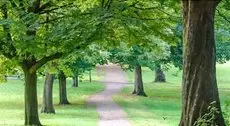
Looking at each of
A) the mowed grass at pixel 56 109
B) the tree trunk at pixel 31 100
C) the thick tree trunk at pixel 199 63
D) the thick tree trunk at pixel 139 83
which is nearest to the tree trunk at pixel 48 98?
the mowed grass at pixel 56 109

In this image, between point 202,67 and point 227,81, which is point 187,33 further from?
point 227,81

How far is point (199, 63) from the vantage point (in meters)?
8.72

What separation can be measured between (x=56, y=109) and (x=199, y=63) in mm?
23334

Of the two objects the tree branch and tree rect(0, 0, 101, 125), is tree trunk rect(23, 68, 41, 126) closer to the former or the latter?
tree rect(0, 0, 101, 125)

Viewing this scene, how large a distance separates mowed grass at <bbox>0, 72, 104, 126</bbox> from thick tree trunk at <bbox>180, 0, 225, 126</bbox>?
43.0ft

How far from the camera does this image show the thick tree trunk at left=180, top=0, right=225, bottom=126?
863 cm

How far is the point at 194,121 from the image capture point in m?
8.59

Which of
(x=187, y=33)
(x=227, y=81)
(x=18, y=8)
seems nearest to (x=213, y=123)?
(x=187, y=33)

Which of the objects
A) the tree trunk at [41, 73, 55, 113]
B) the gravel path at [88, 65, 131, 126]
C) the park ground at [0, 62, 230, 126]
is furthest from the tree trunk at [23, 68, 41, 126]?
the tree trunk at [41, 73, 55, 113]

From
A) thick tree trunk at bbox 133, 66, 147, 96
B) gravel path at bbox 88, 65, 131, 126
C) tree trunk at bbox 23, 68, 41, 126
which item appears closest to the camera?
tree trunk at bbox 23, 68, 41, 126

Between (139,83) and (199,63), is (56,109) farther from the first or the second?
(199,63)

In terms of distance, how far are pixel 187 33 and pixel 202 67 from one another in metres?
0.65

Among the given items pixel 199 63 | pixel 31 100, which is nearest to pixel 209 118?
pixel 199 63

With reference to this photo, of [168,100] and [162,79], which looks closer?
[168,100]
